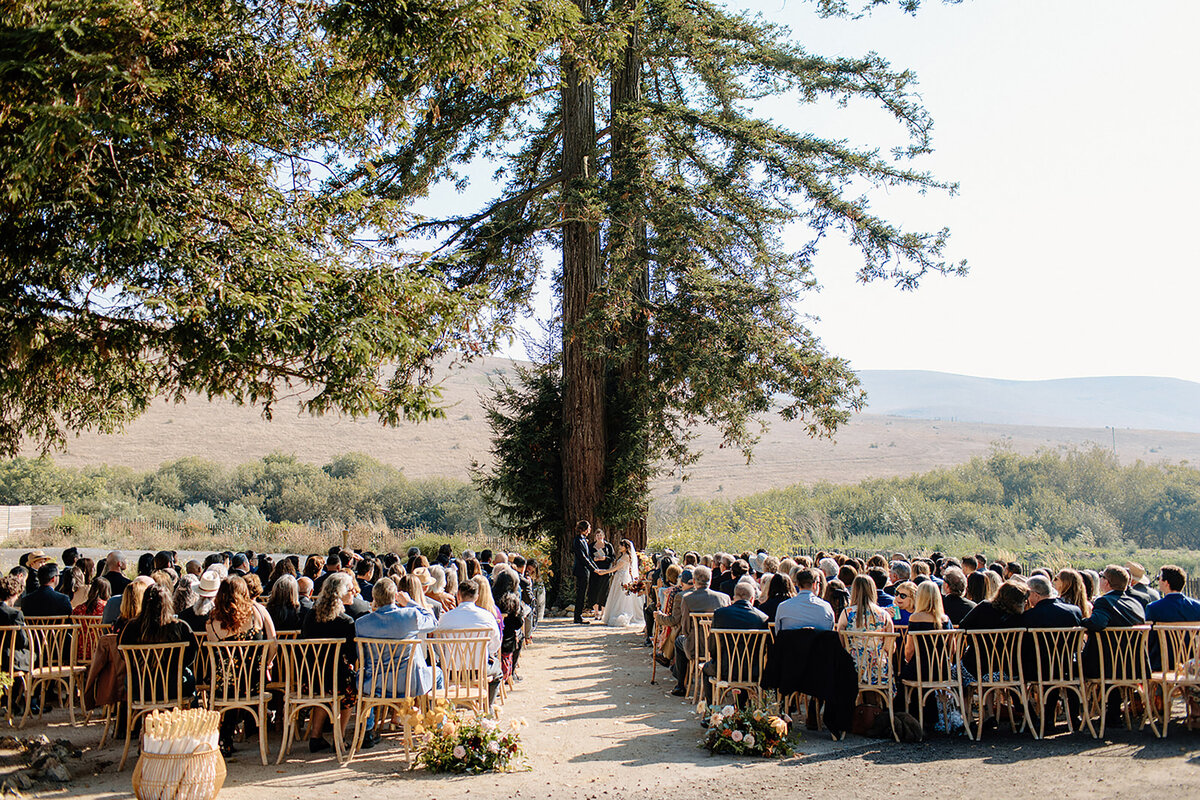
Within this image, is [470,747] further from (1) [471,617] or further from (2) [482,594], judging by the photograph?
(2) [482,594]

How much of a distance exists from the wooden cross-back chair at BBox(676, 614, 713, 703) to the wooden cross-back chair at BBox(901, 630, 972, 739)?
6.40ft

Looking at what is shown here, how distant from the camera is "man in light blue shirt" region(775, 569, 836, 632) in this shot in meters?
7.84

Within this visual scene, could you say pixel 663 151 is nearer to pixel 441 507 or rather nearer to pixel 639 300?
pixel 639 300

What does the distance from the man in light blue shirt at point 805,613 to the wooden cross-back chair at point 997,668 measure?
Result: 1.17m

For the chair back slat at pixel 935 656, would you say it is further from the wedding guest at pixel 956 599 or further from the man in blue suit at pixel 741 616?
the man in blue suit at pixel 741 616

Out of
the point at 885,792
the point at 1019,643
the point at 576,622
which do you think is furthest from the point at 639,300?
the point at 885,792

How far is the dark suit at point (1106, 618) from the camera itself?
7.81 m

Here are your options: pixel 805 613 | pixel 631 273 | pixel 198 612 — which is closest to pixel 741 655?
pixel 805 613

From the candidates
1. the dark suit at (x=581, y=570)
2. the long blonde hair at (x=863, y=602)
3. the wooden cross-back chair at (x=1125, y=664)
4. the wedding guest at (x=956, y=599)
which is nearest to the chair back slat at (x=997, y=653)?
the wedding guest at (x=956, y=599)

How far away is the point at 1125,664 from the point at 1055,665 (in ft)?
1.77

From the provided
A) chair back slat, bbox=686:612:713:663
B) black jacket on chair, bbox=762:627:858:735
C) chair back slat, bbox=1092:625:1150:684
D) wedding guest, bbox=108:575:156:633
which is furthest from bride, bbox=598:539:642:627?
wedding guest, bbox=108:575:156:633

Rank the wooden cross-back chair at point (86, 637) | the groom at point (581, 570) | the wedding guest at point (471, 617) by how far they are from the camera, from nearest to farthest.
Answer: the wedding guest at point (471, 617)
the wooden cross-back chair at point (86, 637)
the groom at point (581, 570)

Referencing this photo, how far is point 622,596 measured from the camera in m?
16.0

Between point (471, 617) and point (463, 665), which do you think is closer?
point (463, 665)
